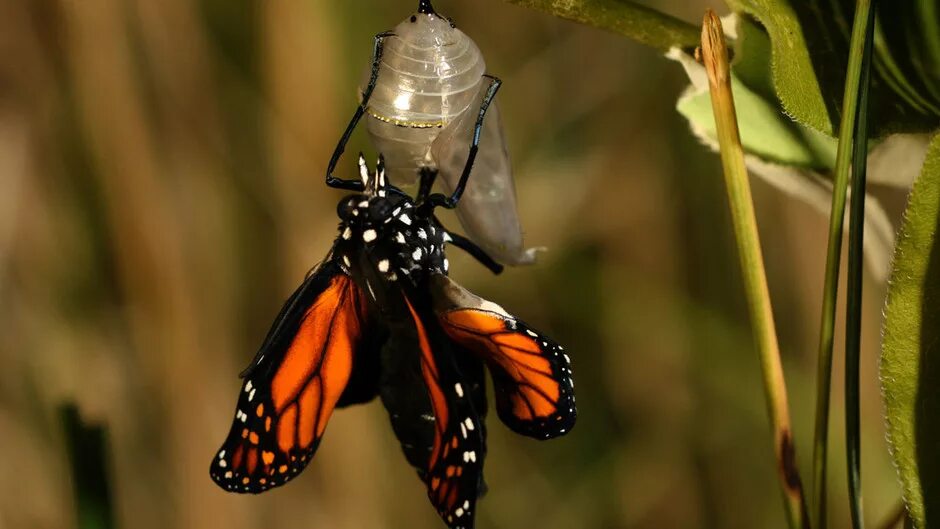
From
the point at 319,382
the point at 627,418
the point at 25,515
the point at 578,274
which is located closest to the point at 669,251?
the point at 578,274

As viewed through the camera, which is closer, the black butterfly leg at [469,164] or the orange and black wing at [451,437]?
the orange and black wing at [451,437]

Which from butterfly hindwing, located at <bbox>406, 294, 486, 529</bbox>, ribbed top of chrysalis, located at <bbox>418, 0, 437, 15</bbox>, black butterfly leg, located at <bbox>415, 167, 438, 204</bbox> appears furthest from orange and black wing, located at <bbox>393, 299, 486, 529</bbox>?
ribbed top of chrysalis, located at <bbox>418, 0, 437, 15</bbox>

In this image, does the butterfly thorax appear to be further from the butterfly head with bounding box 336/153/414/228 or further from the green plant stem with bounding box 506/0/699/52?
the green plant stem with bounding box 506/0/699/52

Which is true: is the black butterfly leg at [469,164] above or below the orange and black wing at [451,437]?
above

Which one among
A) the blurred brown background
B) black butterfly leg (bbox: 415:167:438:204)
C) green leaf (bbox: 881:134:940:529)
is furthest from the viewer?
the blurred brown background

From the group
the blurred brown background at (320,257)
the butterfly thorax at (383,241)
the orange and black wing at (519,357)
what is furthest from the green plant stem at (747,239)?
the blurred brown background at (320,257)

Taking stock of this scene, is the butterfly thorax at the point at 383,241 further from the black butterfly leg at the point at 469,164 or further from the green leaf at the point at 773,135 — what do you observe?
the green leaf at the point at 773,135

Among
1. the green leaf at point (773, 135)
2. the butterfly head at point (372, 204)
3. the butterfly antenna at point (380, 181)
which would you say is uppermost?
the green leaf at point (773, 135)
